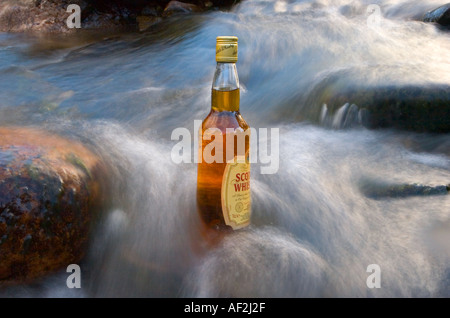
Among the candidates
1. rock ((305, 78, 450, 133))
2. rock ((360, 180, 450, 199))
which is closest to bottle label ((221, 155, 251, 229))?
rock ((360, 180, 450, 199))

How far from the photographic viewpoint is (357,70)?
12.3ft

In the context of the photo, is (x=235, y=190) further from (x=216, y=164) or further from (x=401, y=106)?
(x=401, y=106)

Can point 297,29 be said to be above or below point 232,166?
above

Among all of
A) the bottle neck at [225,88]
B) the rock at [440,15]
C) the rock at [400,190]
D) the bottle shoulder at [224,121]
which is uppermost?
the rock at [440,15]

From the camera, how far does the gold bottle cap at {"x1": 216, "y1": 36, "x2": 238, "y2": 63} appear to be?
2.04 metres

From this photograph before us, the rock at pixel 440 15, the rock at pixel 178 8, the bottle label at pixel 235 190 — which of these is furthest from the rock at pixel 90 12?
the bottle label at pixel 235 190

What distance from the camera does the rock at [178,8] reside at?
21.3ft

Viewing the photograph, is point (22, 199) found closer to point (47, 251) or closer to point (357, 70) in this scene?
point (47, 251)

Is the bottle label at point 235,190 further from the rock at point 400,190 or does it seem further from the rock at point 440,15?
the rock at point 440,15

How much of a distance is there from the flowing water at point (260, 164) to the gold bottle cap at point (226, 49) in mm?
671

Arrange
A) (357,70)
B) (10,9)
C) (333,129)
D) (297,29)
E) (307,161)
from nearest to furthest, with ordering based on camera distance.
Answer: (307,161), (333,129), (357,70), (297,29), (10,9)
